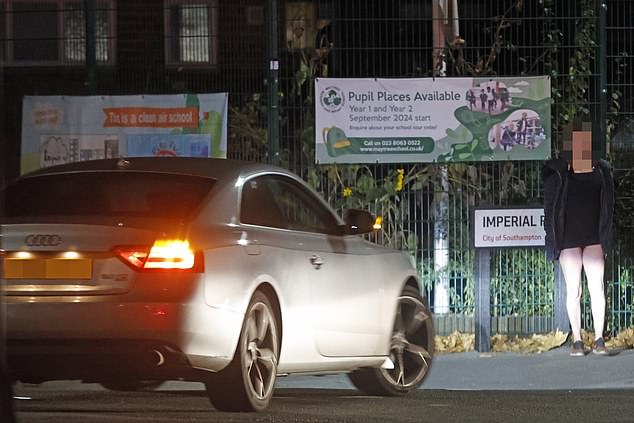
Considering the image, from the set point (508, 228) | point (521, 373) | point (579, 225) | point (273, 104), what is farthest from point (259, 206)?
point (508, 228)

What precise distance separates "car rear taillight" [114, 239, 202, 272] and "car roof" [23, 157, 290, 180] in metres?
0.94

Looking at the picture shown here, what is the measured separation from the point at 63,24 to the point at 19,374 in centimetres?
1215

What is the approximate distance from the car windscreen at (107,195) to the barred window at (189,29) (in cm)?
930

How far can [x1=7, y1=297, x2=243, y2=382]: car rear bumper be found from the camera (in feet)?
26.0

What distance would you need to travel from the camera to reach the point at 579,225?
1280 cm

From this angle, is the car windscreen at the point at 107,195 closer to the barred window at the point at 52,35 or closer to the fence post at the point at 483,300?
the fence post at the point at 483,300

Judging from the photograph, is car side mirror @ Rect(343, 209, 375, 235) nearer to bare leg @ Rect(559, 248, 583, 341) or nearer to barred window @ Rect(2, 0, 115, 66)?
bare leg @ Rect(559, 248, 583, 341)

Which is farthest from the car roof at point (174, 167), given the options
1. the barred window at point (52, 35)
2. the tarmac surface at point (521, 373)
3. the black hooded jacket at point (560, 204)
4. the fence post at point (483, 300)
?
the barred window at point (52, 35)

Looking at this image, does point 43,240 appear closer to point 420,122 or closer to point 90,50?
point 420,122

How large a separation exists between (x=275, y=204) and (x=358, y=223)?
62cm

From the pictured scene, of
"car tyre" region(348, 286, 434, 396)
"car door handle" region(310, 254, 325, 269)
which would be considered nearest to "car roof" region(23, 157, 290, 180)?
"car door handle" region(310, 254, 325, 269)

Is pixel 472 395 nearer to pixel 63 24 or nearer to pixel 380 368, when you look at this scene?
pixel 380 368

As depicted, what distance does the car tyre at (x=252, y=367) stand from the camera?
27.3 ft

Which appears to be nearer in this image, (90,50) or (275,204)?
(275,204)
